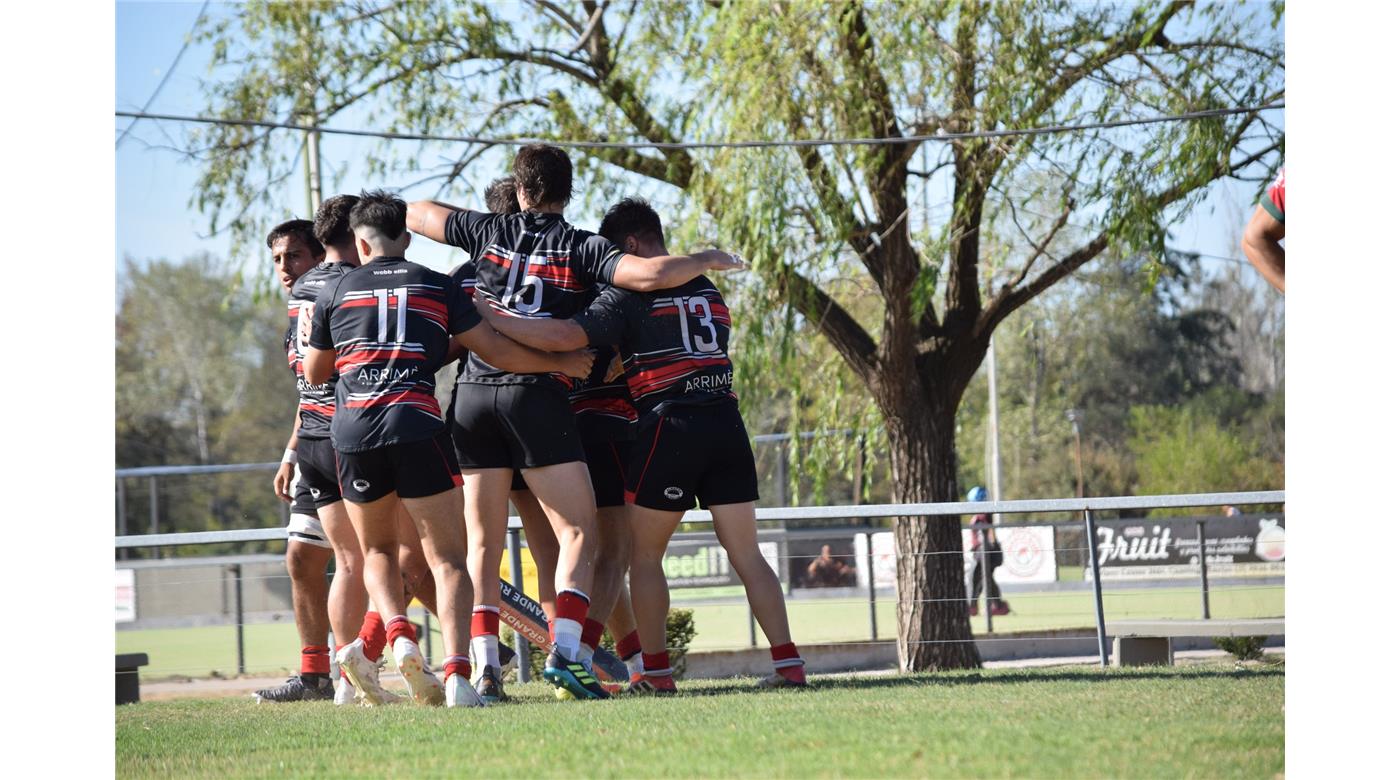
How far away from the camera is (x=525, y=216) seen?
5742 millimetres

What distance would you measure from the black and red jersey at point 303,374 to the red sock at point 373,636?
0.82m

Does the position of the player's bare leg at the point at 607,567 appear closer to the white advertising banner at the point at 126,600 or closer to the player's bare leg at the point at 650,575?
the player's bare leg at the point at 650,575

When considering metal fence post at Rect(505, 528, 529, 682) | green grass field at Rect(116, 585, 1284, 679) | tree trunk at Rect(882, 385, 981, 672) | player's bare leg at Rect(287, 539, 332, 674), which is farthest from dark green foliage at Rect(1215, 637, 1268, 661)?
player's bare leg at Rect(287, 539, 332, 674)

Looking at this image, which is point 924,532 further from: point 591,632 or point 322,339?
point 322,339

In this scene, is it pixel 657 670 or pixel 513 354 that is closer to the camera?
pixel 513 354

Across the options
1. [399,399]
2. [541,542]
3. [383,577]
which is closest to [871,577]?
[541,542]

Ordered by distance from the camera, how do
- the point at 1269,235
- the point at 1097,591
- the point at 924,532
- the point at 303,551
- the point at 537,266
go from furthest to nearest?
the point at 924,532
the point at 1097,591
the point at 303,551
the point at 537,266
the point at 1269,235

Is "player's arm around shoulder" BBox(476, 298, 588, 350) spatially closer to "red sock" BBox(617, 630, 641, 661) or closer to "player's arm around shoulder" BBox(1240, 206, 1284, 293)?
"red sock" BBox(617, 630, 641, 661)

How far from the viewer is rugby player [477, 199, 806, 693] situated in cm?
557

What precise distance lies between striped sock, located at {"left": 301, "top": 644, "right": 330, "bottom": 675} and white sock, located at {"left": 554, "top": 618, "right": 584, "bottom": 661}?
192cm

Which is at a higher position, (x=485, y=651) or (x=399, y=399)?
(x=399, y=399)

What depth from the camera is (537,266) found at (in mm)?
5684

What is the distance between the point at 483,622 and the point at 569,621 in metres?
0.43
